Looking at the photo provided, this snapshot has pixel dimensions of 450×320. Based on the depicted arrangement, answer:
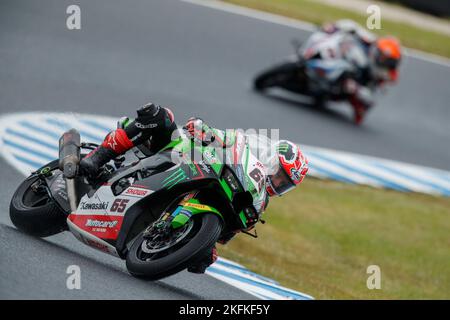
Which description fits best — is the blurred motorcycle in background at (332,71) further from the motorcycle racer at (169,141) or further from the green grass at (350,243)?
the motorcycle racer at (169,141)

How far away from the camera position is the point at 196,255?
247 inches

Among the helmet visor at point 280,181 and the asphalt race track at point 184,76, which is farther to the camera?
the asphalt race track at point 184,76

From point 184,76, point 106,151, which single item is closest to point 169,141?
point 106,151

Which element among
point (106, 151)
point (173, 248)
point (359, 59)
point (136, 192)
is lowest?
point (359, 59)

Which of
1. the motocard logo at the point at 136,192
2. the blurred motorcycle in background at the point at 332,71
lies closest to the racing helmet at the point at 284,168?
the motocard logo at the point at 136,192

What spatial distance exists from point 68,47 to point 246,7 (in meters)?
5.35

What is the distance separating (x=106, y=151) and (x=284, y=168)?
1380 millimetres

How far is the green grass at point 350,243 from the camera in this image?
9.68 m

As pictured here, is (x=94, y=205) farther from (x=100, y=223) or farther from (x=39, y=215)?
(x=39, y=215)

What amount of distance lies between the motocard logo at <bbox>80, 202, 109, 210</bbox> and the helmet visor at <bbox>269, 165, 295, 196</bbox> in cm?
129

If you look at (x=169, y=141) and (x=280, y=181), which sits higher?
(x=169, y=141)

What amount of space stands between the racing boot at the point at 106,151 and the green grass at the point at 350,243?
2540 millimetres

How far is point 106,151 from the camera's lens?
7.03 meters
